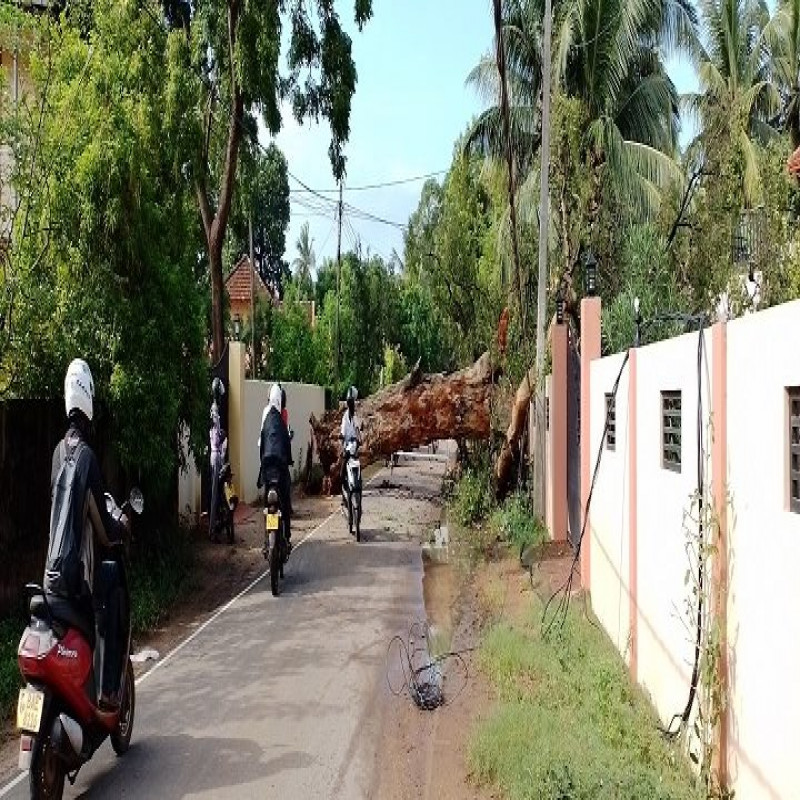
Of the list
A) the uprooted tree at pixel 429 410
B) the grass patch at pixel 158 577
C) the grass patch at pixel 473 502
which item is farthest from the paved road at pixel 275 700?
the uprooted tree at pixel 429 410

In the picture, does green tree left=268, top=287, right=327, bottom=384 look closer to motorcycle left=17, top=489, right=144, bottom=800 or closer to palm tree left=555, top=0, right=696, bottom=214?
palm tree left=555, top=0, right=696, bottom=214

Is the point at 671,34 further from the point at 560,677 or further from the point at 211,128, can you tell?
the point at 560,677

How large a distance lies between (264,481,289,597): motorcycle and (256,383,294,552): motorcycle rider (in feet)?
0.73

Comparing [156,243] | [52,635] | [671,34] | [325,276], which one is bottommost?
→ [52,635]

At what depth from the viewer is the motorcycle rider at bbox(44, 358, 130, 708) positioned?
194 inches

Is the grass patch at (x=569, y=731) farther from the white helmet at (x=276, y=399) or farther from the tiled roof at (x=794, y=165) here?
the tiled roof at (x=794, y=165)

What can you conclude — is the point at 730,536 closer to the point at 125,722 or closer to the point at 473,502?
the point at 125,722

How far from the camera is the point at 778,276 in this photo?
953 centimetres

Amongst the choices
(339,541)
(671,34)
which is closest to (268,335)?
(671,34)

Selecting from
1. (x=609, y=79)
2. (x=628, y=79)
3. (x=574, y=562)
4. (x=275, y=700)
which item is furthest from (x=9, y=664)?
(x=628, y=79)

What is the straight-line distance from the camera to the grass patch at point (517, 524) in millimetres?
12773

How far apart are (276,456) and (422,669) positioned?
4.02 meters

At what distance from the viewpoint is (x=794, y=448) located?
367 centimetres

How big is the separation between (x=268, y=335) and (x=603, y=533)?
24.6 metres
